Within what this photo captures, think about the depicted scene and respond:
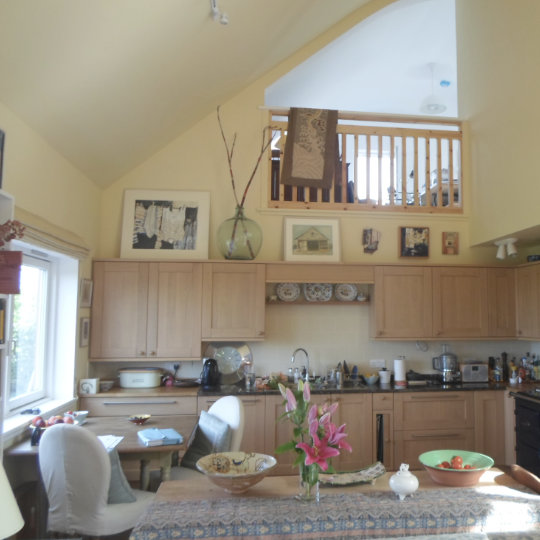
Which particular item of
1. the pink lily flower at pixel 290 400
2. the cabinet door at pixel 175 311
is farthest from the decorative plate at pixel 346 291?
the pink lily flower at pixel 290 400

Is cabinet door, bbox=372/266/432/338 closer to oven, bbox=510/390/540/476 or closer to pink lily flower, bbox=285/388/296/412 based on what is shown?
oven, bbox=510/390/540/476

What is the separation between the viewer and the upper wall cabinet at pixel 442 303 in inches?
175

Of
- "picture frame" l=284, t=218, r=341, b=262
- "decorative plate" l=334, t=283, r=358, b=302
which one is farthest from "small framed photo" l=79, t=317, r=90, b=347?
"decorative plate" l=334, t=283, r=358, b=302

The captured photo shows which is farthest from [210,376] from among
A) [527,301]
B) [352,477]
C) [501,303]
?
[527,301]

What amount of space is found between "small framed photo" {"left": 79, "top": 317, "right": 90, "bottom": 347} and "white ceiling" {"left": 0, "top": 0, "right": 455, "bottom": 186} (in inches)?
50.6

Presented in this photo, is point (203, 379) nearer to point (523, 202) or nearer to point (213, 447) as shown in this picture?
point (213, 447)

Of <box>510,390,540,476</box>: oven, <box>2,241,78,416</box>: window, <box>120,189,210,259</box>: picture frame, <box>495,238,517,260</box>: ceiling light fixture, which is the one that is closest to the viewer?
<box>2,241,78,416</box>: window

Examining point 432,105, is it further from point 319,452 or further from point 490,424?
point 319,452

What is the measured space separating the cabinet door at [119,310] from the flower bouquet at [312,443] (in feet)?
8.73

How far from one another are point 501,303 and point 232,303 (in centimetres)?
261

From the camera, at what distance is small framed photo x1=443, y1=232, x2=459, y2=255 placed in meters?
4.84

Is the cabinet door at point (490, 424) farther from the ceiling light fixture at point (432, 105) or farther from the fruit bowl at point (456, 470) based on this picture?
the ceiling light fixture at point (432, 105)

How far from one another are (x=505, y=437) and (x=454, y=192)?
8.24 ft

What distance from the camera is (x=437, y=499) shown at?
1.84 metres
